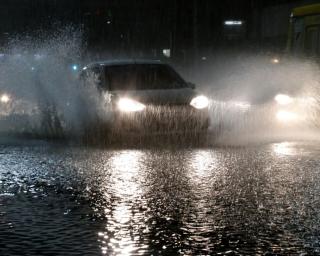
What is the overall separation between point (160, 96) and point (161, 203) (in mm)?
6655

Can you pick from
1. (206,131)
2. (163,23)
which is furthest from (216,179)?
(163,23)

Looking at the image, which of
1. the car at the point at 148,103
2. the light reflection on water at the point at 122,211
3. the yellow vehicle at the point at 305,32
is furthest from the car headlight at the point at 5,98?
the light reflection on water at the point at 122,211

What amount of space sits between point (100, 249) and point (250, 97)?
14.5 meters

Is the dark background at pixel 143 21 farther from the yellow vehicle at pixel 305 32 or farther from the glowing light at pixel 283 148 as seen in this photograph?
the glowing light at pixel 283 148

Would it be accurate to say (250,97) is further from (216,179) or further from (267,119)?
(216,179)

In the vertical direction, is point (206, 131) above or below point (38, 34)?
below

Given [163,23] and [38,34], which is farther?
[163,23]

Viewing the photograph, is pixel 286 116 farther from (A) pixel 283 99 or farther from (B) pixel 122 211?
(B) pixel 122 211

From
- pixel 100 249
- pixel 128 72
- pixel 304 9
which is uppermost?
pixel 304 9

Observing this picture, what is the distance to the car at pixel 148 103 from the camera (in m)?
14.3

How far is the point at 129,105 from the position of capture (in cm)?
1432

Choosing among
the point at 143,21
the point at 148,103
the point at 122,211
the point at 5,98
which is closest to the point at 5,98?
the point at 5,98

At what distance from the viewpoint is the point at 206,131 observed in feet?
49.4

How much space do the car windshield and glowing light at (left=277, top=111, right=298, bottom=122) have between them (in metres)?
2.06
